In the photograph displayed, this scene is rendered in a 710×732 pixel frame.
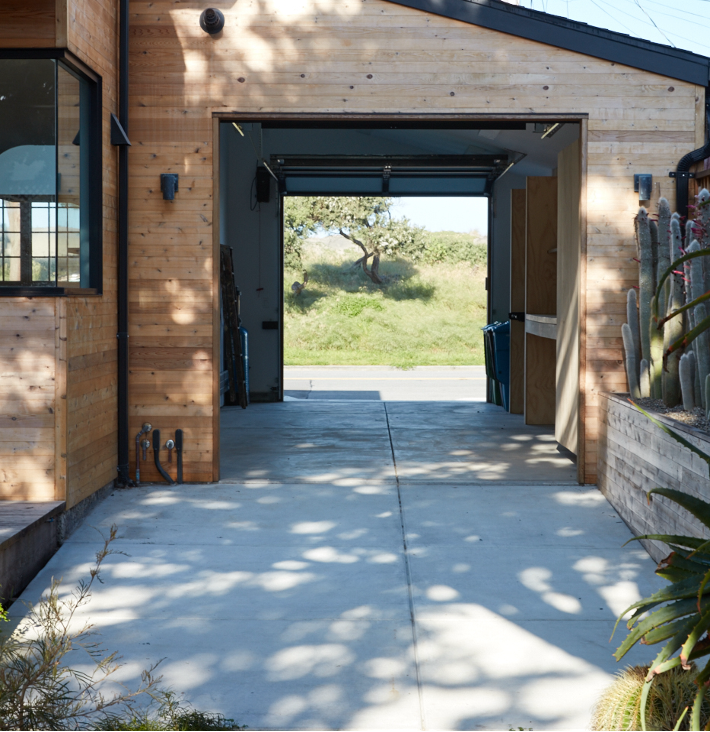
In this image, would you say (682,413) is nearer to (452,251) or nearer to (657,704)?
(657,704)

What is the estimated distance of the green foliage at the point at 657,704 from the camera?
216 centimetres

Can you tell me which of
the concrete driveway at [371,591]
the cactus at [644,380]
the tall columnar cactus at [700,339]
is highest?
the tall columnar cactus at [700,339]

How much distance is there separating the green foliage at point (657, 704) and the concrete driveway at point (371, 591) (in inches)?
12.9

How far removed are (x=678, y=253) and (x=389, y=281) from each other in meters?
20.8

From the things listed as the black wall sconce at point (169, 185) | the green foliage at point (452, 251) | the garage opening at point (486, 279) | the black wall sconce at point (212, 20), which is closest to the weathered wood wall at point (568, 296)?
the garage opening at point (486, 279)

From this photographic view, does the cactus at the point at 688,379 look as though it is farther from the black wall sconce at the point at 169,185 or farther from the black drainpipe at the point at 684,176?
the black wall sconce at the point at 169,185

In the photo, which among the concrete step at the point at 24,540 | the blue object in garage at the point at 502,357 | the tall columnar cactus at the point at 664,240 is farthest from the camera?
the blue object in garage at the point at 502,357

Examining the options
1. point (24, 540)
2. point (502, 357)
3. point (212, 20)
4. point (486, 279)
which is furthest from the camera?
point (486, 279)

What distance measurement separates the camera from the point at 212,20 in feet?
17.6

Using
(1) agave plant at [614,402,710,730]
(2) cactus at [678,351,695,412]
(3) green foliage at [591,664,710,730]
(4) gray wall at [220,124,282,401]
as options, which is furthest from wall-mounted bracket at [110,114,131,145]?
(4) gray wall at [220,124,282,401]

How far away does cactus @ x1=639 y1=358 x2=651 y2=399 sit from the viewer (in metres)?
5.09

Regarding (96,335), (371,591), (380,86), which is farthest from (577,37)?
(371,591)

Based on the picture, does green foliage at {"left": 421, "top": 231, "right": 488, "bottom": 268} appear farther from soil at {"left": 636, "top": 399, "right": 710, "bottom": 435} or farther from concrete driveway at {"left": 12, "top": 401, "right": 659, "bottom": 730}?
soil at {"left": 636, "top": 399, "right": 710, "bottom": 435}

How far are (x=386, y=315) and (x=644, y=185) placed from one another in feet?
58.3
